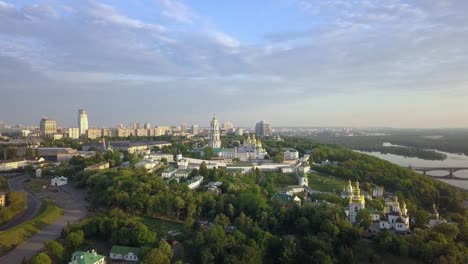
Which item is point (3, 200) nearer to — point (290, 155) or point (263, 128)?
point (290, 155)

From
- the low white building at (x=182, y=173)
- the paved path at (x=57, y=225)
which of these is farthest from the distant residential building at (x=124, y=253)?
the low white building at (x=182, y=173)

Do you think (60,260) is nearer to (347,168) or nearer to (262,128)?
(347,168)

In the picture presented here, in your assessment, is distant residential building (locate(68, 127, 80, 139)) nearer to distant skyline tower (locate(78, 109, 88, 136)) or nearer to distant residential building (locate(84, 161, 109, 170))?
distant skyline tower (locate(78, 109, 88, 136))

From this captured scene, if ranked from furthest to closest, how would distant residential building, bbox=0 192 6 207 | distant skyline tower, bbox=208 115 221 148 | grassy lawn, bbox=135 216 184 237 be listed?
distant skyline tower, bbox=208 115 221 148 → distant residential building, bbox=0 192 6 207 → grassy lawn, bbox=135 216 184 237

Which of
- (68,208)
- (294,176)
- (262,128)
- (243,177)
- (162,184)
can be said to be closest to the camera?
(68,208)

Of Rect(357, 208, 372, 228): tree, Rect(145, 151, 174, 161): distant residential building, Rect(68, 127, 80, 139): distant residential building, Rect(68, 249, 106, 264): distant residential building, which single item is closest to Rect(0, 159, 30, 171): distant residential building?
Rect(145, 151, 174, 161): distant residential building

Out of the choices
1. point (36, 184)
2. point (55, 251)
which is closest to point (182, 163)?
point (36, 184)

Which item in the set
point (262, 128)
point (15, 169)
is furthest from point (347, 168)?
point (262, 128)
